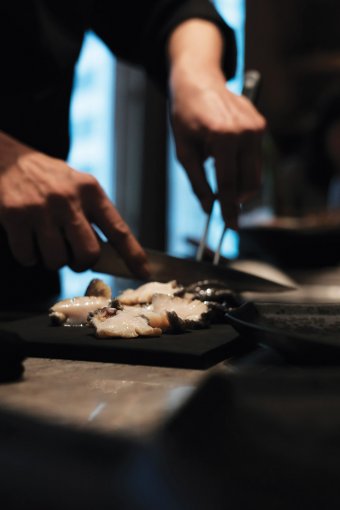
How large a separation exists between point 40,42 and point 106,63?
106 inches

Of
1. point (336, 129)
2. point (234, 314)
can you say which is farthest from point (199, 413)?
point (336, 129)

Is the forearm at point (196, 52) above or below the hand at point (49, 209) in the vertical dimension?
above

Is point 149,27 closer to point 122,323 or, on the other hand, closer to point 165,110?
point 122,323

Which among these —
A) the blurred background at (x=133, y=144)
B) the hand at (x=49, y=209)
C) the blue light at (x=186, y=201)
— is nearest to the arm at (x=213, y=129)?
the hand at (x=49, y=209)

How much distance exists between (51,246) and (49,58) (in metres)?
0.52

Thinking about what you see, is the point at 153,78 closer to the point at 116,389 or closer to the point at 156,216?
the point at 116,389

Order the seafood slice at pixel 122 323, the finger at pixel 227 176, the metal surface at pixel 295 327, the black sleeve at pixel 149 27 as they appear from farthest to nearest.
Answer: the black sleeve at pixel 149 27
the finger at pixel 227 176
the seafood slice at pixel 122 323
the metal surface at pixel 295 327

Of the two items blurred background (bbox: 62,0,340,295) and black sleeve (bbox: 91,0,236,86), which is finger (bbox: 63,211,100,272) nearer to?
black sleeve (bbox: 91,0,236,86)

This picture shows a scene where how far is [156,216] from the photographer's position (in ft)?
12.2

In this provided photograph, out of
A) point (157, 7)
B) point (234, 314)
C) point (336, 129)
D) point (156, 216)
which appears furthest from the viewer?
point (336, 129)

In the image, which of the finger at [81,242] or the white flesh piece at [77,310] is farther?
the finger at [81,242]

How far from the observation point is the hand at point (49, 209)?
35.0 inches

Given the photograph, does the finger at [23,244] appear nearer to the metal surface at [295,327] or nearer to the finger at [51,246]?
the finger at [51,246]

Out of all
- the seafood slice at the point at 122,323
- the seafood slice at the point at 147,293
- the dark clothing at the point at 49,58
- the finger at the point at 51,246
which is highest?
the dark clothing at the point at 49,58
